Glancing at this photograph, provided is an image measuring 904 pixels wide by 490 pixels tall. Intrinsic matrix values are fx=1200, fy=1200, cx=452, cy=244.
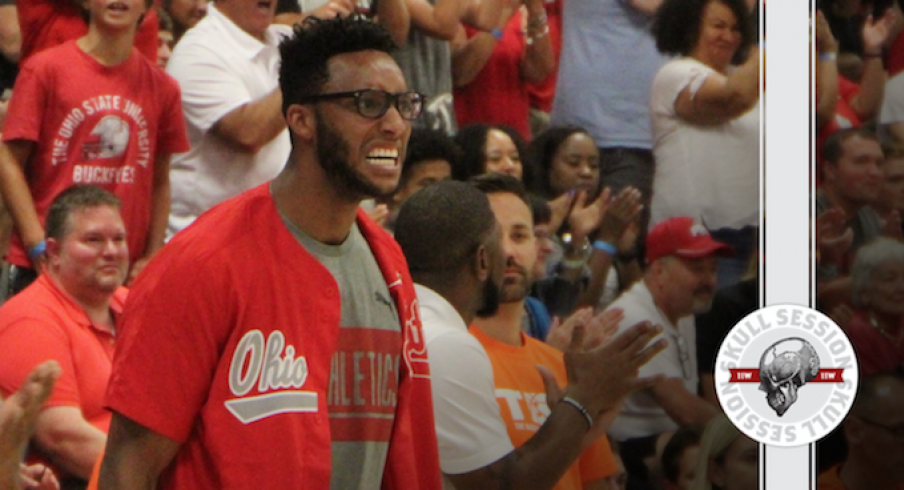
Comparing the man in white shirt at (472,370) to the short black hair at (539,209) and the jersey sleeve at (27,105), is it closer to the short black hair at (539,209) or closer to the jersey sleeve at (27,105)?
the short black hair at (539,209)

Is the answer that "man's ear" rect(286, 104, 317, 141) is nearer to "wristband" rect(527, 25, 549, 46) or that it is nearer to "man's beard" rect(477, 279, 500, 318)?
"man's beard" rect(477, 279, 500, 318)

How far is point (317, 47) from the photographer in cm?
145

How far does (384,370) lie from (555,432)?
52cm

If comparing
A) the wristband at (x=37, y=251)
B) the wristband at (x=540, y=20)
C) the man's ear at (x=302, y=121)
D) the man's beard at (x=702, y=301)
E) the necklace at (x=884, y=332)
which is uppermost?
the wristband at (x=540, y=20)

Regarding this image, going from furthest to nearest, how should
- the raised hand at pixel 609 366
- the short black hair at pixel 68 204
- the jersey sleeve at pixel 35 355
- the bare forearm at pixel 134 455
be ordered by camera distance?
the raised hand at pixel 609 366 < the short black hair at pixel 68 204 < the jersey sleeve at pixel 35 355 < the bare forearm at pixel 134 455

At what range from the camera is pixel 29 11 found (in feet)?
6.42

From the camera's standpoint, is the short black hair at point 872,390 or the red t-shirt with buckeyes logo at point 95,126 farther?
the short black hair at point 872,390

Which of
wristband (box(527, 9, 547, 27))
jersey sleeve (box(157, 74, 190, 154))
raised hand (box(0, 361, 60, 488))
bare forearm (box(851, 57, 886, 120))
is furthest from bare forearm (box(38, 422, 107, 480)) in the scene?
bare forearm (box(851, 57, 886, 120))

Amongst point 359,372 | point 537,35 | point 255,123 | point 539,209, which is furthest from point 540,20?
point 359,372

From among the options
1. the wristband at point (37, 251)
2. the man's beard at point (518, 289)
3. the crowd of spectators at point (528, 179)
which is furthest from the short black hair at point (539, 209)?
the wristband at point (37, 251)

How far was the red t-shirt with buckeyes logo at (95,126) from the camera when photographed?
1.92m

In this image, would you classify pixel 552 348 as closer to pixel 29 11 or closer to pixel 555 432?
pixel 555 432

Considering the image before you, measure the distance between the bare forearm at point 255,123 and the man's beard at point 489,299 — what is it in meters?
0.44

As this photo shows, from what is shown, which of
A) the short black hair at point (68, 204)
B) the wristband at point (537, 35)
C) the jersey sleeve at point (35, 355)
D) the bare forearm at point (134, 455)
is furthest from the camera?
the wristband at point (537, 35)
